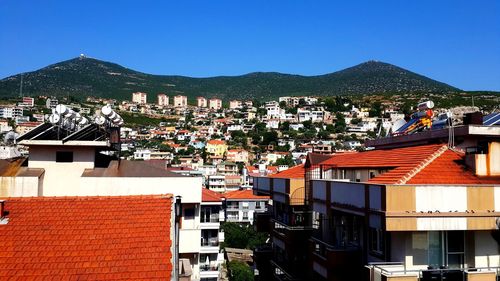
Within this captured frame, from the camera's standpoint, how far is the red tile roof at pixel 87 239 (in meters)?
9.34

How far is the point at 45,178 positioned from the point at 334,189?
451 inches

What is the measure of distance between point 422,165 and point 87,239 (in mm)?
9164

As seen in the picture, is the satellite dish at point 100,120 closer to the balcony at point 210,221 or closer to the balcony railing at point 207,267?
the balcony railing at point 207,267

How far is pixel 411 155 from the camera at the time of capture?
1538 centimetres

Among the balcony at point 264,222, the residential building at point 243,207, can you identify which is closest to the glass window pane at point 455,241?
the balcony at point 264,222

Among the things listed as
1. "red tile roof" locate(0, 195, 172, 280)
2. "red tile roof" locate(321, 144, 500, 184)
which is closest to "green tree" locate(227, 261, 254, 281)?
"red tile roof" locate(321, 144, 500, 184)

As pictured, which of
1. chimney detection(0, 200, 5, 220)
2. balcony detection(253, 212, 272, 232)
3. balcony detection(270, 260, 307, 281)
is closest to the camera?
chimney detection(0, 200, 5, 220)

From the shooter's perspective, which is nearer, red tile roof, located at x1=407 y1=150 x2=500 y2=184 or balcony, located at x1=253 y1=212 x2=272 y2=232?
red tile roof, located at x1=407 y1=150 x2=500 y2=184

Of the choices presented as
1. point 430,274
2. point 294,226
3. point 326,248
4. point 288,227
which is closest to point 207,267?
point 294,226

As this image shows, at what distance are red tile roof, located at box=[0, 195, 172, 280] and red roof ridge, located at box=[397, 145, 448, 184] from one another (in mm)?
6307

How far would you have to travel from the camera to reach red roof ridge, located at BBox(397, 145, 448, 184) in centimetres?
1307

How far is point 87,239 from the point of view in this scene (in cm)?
1009

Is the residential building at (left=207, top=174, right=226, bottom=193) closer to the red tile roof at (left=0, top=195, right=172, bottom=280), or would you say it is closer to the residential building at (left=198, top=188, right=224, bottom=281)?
the residential building at (left=198, top=188, right=224, bottom=281)

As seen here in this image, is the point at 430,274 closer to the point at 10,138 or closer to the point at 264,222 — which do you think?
the point at 264,222
